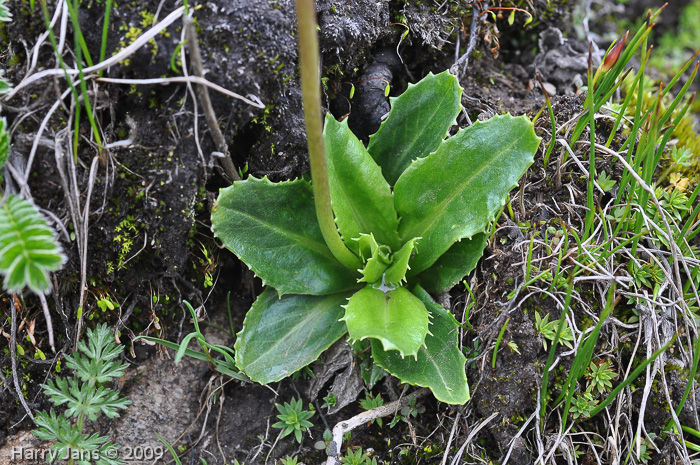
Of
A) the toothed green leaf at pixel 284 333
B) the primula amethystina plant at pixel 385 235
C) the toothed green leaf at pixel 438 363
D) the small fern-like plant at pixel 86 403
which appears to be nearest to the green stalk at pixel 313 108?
the primula amethystina plant at pixel 385 235

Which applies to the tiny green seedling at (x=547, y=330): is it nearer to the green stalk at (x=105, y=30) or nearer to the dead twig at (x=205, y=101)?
the dead twig at (x=205, y=101)

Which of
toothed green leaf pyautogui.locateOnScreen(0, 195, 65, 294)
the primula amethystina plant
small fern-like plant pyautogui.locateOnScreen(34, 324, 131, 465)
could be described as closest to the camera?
toothed green leaf pyautogui.locateOnScreen(0, 195, 65, 294)

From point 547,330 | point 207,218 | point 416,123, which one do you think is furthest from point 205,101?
point 547,330

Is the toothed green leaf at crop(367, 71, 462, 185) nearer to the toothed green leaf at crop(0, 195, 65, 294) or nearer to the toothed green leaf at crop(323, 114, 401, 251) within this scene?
the toothed green leaf at crop(323, 114, 401, 251)

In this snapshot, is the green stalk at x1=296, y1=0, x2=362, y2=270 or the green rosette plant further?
the green rosette plant

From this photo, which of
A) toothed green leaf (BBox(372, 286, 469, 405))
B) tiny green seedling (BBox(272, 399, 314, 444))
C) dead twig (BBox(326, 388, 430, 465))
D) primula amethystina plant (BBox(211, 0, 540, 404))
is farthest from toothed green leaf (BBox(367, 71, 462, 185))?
tiny green seedling (BBox(272, 399, 314, 444))

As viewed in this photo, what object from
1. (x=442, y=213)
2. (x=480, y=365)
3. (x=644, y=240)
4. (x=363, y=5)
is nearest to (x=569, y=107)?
(x=644, y=240)
